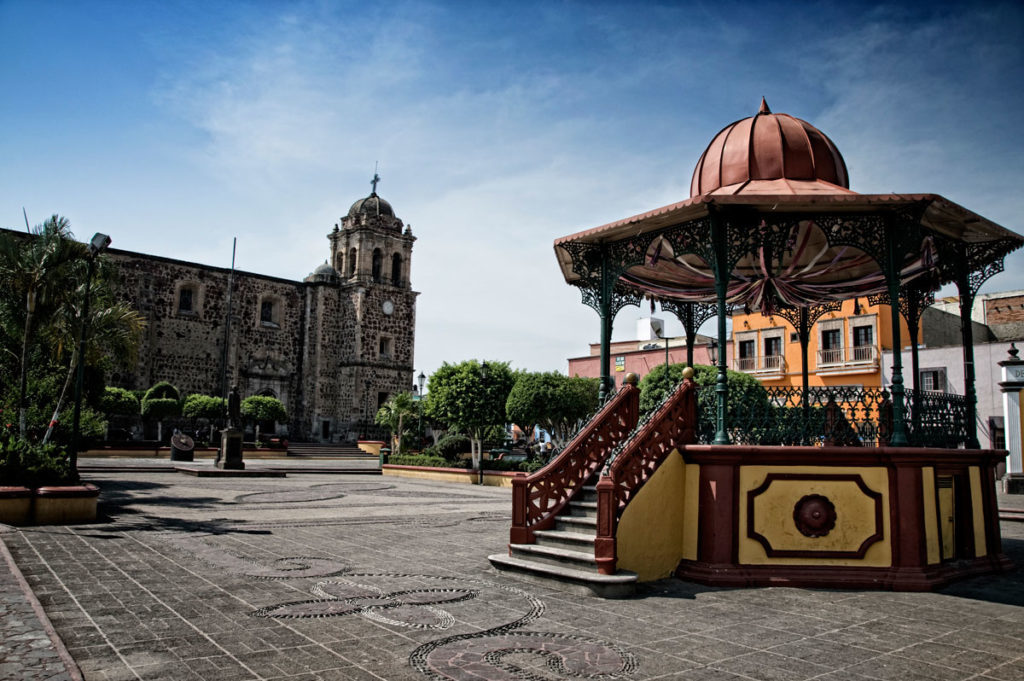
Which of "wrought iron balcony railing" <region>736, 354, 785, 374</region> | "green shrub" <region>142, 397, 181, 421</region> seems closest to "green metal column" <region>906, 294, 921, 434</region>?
"wrought iron balcony railing" <region>736, 354, 785, 374</region>

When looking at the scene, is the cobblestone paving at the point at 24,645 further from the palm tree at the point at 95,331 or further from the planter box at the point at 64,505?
the palm tree at the point at 95,331

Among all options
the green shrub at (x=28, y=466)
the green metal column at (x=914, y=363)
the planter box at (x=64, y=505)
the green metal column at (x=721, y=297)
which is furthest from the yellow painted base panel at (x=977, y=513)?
the green shrub at (x=28, y=466)

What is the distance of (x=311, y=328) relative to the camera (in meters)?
48.0

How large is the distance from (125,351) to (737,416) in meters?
23.6

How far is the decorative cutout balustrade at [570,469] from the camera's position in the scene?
8.23 metres

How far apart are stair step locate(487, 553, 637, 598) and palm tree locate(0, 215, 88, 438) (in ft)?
45.0

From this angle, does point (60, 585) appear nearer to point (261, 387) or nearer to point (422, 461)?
point (422, 461)

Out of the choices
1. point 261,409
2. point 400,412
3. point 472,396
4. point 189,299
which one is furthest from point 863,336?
point 189,299

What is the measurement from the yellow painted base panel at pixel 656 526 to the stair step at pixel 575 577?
31cm

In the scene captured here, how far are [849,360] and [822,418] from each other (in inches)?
1234

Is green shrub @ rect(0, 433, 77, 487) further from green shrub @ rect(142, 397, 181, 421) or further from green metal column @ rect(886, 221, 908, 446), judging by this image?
green shrub @ rect(142, 397, 181, 421)

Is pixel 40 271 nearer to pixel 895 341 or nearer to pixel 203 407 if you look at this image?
pixel 895 341

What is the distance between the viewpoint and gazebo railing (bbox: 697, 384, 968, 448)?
8.14m

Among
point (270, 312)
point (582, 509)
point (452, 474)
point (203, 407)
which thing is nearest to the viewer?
point (582, 509)
